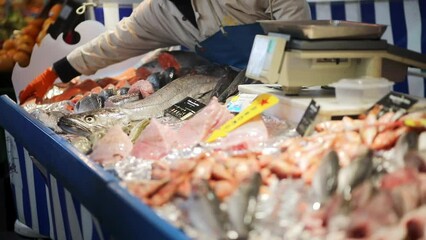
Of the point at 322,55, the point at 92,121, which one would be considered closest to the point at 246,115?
the point at 322,55

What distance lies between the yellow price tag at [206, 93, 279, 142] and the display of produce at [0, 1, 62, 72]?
350cm

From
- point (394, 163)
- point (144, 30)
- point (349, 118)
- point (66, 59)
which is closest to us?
point (394, 163)

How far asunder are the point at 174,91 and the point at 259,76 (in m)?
1.09

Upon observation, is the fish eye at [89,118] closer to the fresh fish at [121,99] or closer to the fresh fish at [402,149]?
the fresh fish at [121,99]

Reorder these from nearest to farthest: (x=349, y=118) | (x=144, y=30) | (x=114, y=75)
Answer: (x=349, y=118), (x=144, y=30), (x=114, y=75)

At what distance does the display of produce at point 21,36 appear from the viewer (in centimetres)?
547

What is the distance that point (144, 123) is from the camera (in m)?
2.88

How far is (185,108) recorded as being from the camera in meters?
3.07

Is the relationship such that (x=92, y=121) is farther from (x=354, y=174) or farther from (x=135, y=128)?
(x=354, y=174)

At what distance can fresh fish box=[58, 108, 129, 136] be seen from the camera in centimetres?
299

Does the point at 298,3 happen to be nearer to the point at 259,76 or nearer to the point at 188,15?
the point at 188,15

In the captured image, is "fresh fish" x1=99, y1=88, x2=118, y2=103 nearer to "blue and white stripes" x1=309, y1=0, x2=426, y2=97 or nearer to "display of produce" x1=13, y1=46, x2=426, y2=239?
"display of produce" x1=13, y1=46, x2=426, y2=239

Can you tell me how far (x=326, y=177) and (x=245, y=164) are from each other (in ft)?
1.02

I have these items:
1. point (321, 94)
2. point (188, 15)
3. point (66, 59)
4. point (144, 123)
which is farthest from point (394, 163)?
point (66, 59)
